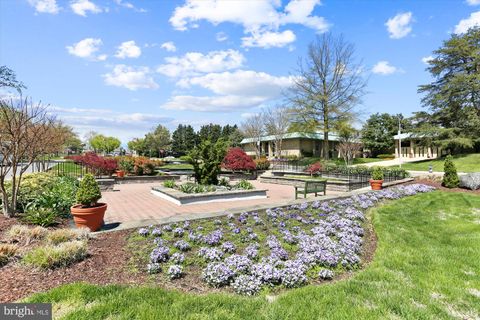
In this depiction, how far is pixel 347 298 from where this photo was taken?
10.9ft

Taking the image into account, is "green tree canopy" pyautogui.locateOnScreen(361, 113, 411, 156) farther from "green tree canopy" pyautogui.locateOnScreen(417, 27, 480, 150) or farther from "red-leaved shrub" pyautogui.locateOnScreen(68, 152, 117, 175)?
"red-leaved shrub" pyautogui.locateOnScreen(68, 152, 117, 175)

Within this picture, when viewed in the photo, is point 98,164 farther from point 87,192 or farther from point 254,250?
point 254,250

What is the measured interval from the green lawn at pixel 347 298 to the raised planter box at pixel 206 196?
6.36 meters

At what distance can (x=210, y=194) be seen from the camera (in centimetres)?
1027

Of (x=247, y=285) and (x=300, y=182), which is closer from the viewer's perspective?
(x=247, y=285)

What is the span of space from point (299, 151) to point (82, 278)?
4114 centimetres

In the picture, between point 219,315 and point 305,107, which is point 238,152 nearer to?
point 305,107

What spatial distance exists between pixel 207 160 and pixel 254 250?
8018 millimetres

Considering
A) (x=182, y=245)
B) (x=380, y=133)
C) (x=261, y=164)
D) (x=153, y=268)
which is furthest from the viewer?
(x=380, y=133)

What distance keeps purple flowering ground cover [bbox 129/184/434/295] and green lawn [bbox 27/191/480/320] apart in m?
0.31

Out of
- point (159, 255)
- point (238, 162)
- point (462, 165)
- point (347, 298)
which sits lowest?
point (347, 298)

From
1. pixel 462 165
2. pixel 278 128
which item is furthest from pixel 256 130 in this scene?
pixel 462 165

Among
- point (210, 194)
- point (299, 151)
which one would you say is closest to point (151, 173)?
point (210, 194)

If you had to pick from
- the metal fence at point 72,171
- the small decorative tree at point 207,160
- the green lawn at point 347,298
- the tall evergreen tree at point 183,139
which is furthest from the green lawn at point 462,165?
the tall evergreen tree at point 183,139
